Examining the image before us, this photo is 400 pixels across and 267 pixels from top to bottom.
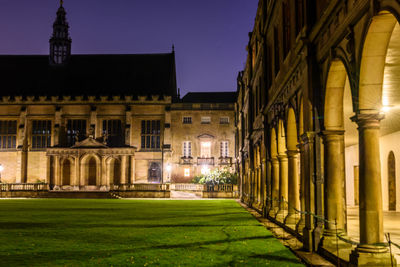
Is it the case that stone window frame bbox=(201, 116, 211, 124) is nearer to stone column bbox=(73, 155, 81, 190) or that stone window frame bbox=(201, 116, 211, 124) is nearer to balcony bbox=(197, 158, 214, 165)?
balcony bbox=(197, 158, 214, 165)

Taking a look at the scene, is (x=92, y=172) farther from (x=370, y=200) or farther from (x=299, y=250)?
(x=370, y=200)

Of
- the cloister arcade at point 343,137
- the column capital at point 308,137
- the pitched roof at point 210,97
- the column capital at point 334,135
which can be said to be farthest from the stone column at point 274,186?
the pitched roof at point 210,97

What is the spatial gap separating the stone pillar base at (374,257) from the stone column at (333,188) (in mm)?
2188

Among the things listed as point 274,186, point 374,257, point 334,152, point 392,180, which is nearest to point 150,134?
point 392,180

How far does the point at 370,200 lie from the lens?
7047 millimetres

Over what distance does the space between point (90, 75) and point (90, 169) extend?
15713mm

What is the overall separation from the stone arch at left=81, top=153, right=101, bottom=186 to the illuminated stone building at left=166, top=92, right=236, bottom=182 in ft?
32.0

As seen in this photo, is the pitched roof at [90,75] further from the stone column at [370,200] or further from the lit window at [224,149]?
the stone column at [370,200]

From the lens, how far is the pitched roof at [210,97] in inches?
2404

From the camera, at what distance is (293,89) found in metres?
13.1

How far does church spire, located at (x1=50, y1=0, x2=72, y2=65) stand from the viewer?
62125 millimetres

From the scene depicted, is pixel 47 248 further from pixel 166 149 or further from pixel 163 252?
pixel 166 149

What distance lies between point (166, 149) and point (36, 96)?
18.3 meters

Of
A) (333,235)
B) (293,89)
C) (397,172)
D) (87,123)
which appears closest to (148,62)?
(87,123)
